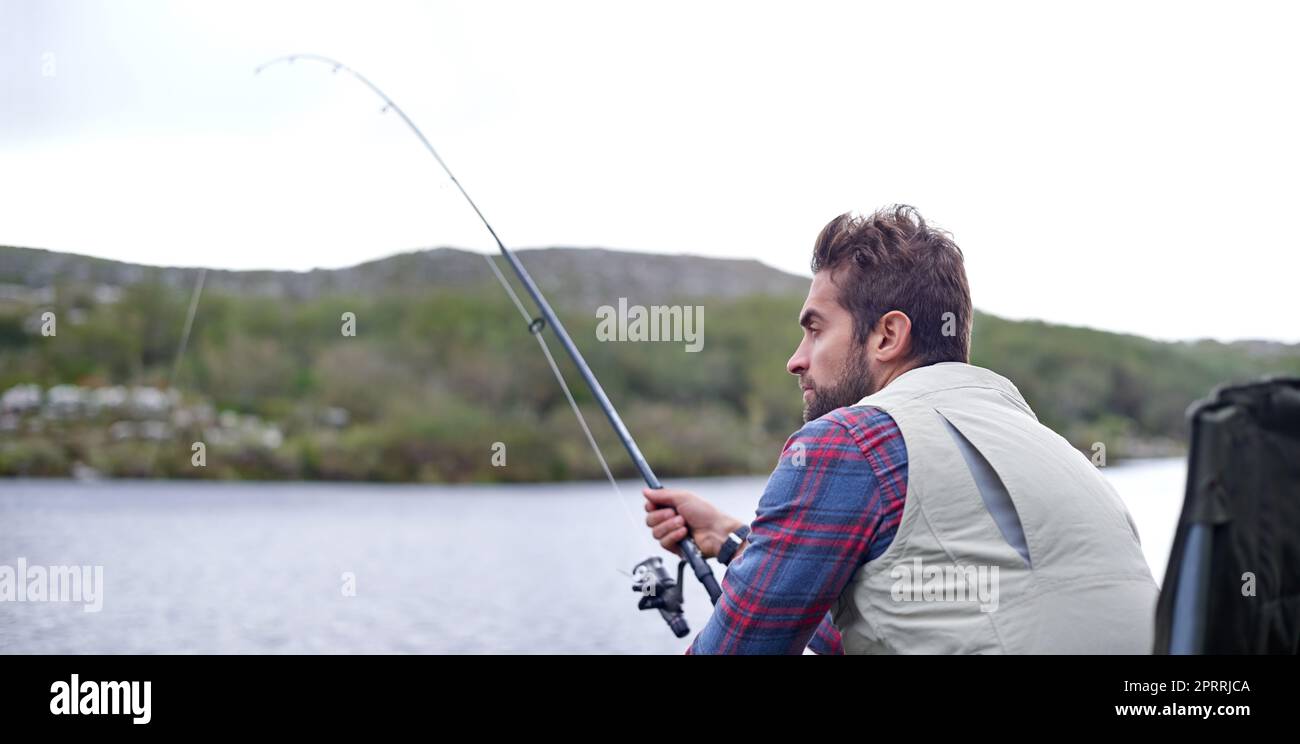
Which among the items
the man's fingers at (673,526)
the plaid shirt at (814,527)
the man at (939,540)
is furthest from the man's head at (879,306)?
the man's fingers at (673,526)

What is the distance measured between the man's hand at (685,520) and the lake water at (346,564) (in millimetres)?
8784

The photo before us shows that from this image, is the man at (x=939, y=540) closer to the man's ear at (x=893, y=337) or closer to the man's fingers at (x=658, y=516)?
the man's ear at (x=893, y=337)

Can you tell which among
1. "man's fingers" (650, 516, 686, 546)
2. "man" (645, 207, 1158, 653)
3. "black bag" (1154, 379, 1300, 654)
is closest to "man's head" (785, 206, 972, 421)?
"man" (645, 207, 1158, 653)

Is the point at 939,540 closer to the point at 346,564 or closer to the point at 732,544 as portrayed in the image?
the point at 732,544

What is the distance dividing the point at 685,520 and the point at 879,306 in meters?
0.62

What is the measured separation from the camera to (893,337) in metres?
1.92

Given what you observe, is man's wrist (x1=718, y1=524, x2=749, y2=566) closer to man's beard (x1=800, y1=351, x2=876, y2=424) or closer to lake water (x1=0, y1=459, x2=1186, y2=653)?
man's beard (x1=800, y1=351, x2=876, y2=424)

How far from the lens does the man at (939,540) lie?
1541 millimetres

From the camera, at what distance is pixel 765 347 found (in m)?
48.9
